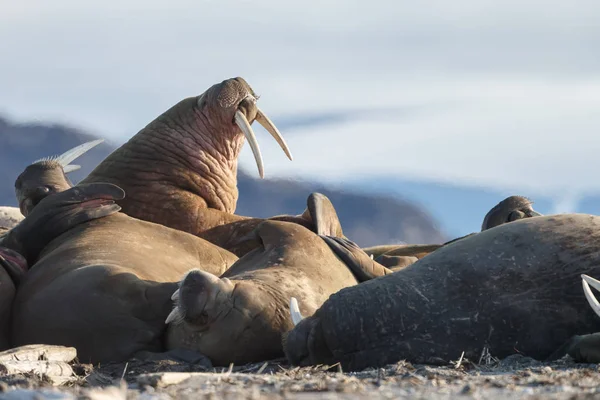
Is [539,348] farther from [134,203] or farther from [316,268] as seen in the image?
[134,203]

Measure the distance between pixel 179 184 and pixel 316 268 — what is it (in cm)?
322

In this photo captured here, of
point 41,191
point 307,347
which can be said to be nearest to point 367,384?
point 307,347

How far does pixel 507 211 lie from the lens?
440 inches

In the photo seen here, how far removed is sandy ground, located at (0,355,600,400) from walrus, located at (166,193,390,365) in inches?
26.1

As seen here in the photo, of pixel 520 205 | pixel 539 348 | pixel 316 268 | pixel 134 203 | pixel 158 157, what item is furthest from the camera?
pixel 520 205

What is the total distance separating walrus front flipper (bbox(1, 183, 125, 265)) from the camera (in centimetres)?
773

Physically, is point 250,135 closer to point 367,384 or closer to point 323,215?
point 323,215

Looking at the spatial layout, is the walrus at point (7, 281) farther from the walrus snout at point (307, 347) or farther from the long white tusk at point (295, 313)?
the walrus snout at point (307, 347)

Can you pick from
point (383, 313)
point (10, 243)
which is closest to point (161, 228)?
point (10, 243)

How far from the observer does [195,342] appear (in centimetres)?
601

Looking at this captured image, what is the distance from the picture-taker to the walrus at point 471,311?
17.7 ft

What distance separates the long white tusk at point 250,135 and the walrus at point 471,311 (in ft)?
14.7

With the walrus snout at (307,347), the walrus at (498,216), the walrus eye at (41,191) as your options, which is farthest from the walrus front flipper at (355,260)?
the walrus at (498,216)

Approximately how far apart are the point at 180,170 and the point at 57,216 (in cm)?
236
